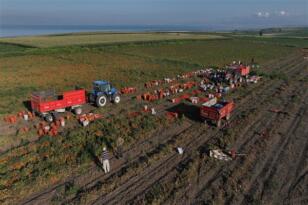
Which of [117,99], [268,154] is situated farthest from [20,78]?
[268,154]

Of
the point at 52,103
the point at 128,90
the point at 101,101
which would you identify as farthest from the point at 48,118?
the point at 128,90

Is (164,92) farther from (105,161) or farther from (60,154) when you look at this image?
(105,161)

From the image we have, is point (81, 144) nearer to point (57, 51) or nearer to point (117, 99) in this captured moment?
point (117, 99)

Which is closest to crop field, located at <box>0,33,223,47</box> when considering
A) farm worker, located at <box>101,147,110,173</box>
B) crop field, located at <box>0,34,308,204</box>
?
crop field, located at <box>0,34,308,204</box>

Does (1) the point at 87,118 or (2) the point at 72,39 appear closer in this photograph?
(1) the point at 87,118

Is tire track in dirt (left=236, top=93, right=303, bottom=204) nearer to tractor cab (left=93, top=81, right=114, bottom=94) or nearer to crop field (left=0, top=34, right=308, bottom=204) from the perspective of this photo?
crop field (left=0, top=34, right=308, bottom=204)

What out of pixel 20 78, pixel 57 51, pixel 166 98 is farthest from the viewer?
pixel 57 51
